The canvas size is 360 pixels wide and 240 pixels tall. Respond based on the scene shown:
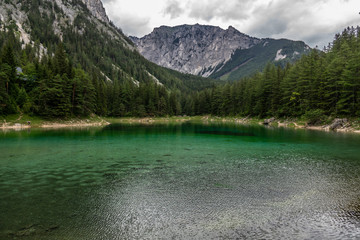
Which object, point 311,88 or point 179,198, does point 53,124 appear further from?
point 311,88

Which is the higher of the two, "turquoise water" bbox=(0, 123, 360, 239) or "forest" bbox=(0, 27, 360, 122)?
"forest" bbox=(0, 27, 360, 122)

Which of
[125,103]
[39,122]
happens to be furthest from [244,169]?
[125,103]

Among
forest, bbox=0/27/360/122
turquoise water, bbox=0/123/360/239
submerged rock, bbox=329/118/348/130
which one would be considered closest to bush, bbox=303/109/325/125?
forest, bbox=0/27/360/122

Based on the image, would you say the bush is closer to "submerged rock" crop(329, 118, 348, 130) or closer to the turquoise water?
"submerged rock" crop(329, 118, 348, 130)

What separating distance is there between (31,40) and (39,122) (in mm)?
164061

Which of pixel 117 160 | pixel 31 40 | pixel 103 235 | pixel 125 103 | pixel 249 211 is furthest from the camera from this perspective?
pixel 31 40

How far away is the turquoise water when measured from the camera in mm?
9844

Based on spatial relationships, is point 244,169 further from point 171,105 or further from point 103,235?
point 171,105

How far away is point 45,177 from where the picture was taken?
17719 millimetres

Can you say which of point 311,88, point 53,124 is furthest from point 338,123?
point 53,124

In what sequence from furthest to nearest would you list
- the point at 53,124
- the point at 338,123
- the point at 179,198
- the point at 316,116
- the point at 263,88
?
the point at 263,88, the point at 53,124, the point at 316,116, the point at 338,123, the point at 179,198

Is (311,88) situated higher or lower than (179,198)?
higher

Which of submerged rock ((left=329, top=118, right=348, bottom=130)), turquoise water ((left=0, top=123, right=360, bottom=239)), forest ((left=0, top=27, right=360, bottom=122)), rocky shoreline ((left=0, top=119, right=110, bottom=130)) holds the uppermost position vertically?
forest ((left=0, top=27, right=360, bottom=122))

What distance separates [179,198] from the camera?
13.6 meters
